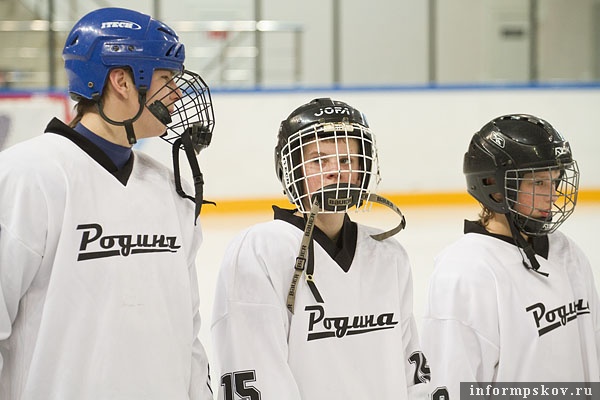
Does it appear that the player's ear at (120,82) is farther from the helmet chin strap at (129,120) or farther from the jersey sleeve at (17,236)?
the jersey sleeve at (17,236)

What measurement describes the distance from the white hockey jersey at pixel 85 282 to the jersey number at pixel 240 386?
9cm

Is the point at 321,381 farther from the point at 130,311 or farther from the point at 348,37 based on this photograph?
the point at 348,37

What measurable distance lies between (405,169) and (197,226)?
5788mm

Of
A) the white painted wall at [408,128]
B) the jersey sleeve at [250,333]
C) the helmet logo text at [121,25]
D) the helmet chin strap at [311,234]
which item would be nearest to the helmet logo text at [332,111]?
the helmet chin strap at [311,234]

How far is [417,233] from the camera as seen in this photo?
220 inches

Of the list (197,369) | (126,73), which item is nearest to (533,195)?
(197,369)

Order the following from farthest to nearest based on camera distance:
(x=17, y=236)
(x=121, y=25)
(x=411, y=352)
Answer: (x=411, y=352) < (x=121, y=25) < (x=17, y=236)

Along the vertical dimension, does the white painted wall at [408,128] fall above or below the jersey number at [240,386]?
above

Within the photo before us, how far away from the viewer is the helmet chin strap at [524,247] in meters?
2.07

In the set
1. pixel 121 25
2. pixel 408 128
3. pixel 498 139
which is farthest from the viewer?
pixel 408 128

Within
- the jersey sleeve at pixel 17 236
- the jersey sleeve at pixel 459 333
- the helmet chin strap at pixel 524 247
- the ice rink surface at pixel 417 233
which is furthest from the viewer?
the ice rink surface at pixel 417 233

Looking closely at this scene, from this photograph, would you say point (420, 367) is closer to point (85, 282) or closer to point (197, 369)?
point (197, 369)

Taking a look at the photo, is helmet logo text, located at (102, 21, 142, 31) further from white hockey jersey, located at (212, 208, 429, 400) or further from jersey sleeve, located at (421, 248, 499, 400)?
jersey sleeve, located at (421, 248, 499, 400)

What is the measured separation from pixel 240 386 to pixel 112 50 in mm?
737
